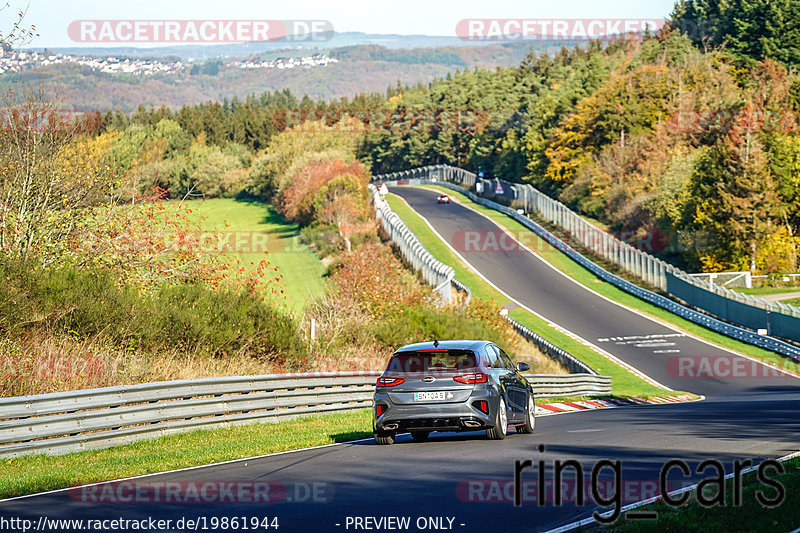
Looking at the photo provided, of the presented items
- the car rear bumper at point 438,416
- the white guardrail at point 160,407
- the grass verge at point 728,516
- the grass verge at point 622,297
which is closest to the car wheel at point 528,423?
the car rear bumper at point 438,416

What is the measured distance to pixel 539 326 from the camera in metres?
50.2

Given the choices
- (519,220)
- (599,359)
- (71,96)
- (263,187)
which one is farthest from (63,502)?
(263,187)

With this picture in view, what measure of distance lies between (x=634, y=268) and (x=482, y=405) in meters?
51.5

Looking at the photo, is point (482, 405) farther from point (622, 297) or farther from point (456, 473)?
point (622, 297)

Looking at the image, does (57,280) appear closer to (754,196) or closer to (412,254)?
(412,254)

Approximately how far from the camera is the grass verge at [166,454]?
38.8ft

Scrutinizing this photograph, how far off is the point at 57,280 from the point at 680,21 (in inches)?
4861

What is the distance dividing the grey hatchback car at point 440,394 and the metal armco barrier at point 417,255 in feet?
112

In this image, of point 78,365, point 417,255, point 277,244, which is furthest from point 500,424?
point 277,244

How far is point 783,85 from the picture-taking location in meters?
87.2

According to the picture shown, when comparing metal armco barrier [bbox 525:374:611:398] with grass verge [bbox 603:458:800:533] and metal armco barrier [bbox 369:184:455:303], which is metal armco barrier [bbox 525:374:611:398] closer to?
metal armco barrier [bbox 369:184:455:303]

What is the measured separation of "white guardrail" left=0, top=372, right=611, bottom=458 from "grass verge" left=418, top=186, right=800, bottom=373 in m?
23.7

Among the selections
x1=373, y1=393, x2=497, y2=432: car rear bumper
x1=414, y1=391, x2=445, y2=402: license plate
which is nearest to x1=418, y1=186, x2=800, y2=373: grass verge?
x1=373, y1=393, x2=497, y2=432: car rear bumper

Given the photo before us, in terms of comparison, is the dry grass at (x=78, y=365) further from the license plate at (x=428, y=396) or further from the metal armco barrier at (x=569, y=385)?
the metal armco barrier at (x=569, y=385)
